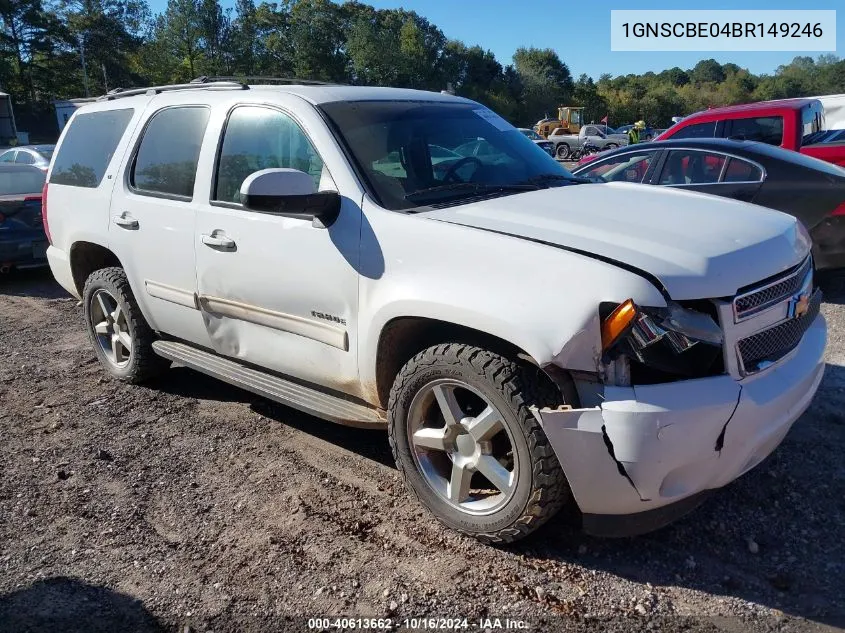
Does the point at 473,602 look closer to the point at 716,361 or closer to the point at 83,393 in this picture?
the point at 716,361

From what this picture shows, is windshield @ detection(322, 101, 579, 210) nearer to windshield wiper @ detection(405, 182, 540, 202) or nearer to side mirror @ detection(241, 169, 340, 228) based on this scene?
windshield wiper @ detection(405, 182, 540, 202)

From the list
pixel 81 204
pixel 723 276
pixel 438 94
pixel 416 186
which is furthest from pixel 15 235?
pixel 723 276

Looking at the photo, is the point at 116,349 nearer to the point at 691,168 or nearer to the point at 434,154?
the point at 434,154

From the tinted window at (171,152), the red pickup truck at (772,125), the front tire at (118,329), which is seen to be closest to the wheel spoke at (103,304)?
the front tire at (118,329)

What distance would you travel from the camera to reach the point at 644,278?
94.3 inches

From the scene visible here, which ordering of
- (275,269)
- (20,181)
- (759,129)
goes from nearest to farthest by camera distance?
1. (275,269)
2. (759,129)
3. (20,181)

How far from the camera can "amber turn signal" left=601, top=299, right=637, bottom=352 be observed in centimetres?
234

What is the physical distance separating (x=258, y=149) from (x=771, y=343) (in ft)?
8.65

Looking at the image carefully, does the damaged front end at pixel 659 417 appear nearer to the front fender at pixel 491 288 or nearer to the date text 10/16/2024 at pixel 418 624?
the front fender at pixel 491 288

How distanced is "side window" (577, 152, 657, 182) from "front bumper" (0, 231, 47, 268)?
20.5 ft

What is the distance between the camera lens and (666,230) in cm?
278

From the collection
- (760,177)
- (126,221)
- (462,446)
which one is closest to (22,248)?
(126,221)

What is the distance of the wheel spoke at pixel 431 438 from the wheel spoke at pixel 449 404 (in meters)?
0.08

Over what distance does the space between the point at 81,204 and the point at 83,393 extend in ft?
4.30
